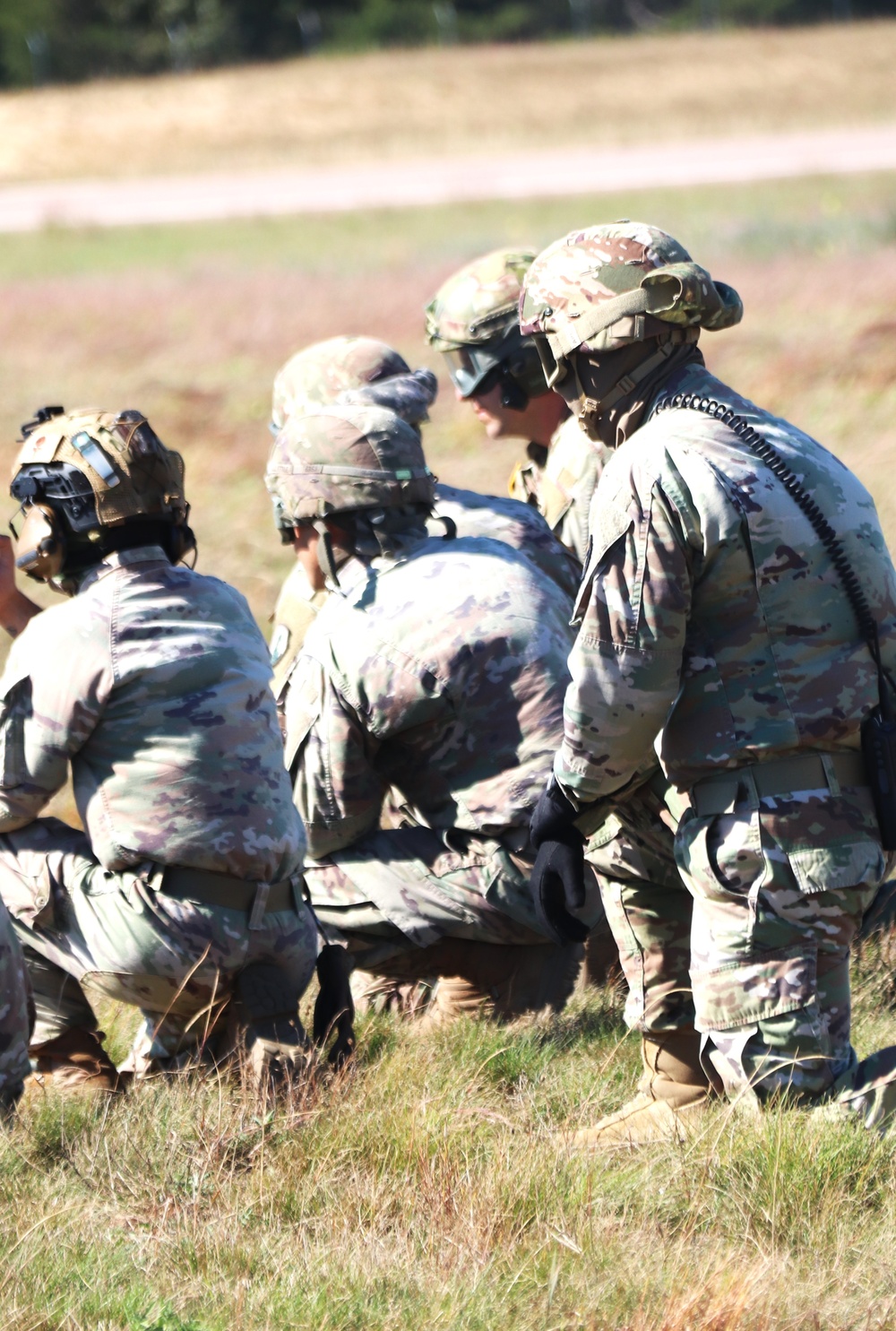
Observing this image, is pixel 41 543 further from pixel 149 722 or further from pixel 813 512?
pixel 813 512

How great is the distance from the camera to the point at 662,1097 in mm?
4230

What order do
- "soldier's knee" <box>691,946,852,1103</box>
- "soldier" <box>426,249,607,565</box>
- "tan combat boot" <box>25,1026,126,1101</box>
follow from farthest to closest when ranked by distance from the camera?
"soldier" <box>426,249,607,565</box>, "tan combat boot" <box>25,1026,126,1101</box>, "soldier's knee" <box>691,946,852,1103</box>

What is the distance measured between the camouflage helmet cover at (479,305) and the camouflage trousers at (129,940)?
8.38 feet

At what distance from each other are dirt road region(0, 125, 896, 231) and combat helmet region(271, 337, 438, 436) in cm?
2554

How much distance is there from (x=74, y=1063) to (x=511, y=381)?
Result: 9.87 feet

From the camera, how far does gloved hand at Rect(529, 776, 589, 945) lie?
3734 millimetres

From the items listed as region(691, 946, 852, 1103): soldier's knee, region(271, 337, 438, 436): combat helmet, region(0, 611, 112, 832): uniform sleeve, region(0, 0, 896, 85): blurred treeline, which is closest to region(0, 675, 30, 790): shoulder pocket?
region(0, 611, 112, 832): uniform sleeve

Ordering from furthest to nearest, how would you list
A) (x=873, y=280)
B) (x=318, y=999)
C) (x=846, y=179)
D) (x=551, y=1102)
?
(x=846, y=179) < (x=873, y=280) < (x=318, y=999) < (x=551, y=1102)

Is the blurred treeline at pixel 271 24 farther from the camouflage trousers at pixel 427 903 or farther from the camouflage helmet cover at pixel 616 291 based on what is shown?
the camouflage helmet cover at pixel 616 291

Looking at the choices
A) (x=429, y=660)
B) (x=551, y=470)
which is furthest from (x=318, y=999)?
(x=551, y=470)

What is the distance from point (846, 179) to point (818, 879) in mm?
27957

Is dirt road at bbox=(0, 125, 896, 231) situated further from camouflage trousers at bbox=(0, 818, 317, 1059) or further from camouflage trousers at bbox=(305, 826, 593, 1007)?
camouflage trousers at bbox=(0, 818, 317, 1059)

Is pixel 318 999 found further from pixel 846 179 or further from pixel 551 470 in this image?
pixel 846 179

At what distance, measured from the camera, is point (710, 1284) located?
3.11 m
